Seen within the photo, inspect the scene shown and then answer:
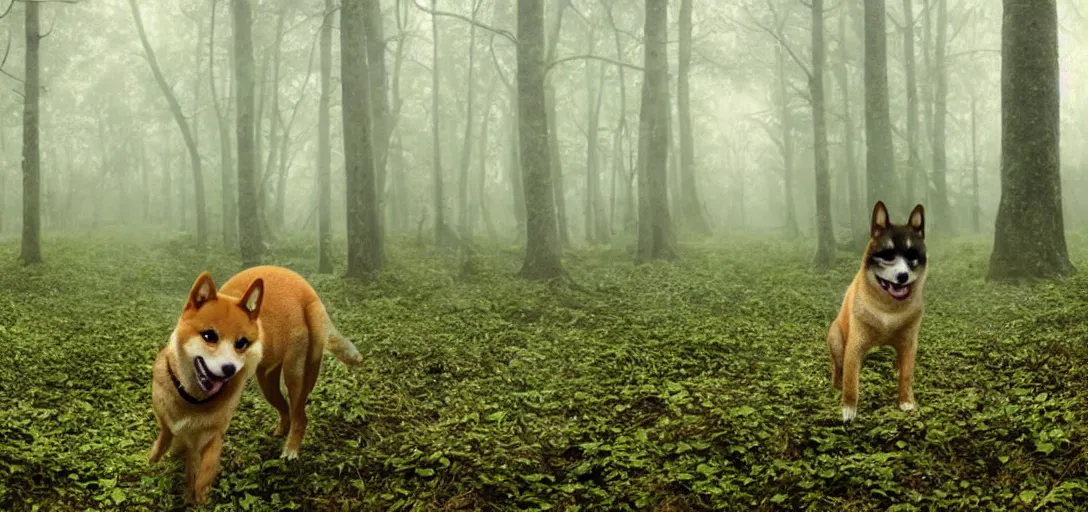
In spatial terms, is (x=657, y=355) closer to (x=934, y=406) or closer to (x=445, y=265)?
(x=934, y=406)

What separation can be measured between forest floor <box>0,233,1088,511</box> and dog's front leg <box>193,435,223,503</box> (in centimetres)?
27

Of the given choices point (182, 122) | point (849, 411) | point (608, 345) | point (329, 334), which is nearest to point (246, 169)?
point (182, 122)

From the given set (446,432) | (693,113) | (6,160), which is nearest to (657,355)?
(446,432)

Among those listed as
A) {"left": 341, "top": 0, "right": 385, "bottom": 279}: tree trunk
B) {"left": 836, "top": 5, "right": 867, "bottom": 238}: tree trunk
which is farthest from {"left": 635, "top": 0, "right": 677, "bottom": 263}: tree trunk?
{"left": 341, "top": 0, "right": 385, "bottom": 279}: tree trunk

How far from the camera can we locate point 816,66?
18250mm

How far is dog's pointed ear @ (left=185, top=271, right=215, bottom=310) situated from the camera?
4074mm

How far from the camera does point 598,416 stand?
6.55 m

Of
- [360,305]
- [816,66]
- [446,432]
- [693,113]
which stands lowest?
[446,432]

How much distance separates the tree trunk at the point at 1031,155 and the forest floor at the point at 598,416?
1.94ft

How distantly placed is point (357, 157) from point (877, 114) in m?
11.8

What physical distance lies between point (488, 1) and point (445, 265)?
1687 centimetres

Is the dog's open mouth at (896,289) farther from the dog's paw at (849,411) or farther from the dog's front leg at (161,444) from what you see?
the dog's front leg at (161,444)

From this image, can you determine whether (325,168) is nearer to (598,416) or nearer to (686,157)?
(686,157)

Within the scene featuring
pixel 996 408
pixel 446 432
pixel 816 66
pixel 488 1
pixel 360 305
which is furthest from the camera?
pixel 488 1
